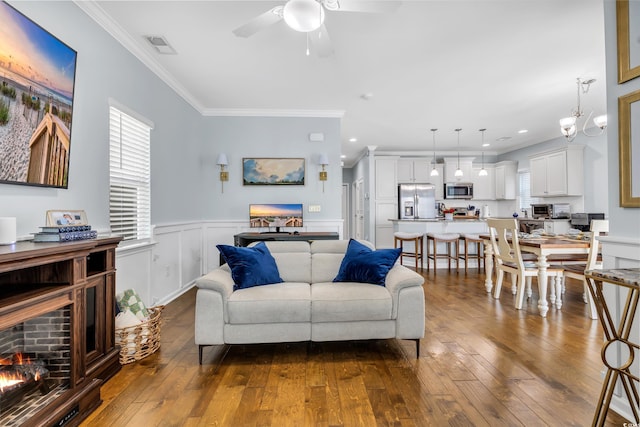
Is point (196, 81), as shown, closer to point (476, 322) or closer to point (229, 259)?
point (229, 259)

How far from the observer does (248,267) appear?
265cm

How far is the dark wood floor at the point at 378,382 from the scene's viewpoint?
5.76 feet

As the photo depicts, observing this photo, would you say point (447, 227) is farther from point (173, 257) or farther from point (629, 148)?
point (173, 257)

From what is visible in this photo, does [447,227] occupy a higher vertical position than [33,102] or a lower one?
lower

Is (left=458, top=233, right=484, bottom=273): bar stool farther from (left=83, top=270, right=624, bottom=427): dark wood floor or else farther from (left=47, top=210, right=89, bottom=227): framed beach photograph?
(left=47, top=210, right=89, bottom=227): framed beach photograph

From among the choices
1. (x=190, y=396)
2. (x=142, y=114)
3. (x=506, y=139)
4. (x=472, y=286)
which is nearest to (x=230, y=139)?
(x=142, y=114)

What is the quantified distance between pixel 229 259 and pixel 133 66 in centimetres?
223

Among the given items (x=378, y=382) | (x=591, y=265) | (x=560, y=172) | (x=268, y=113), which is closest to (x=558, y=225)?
(x=560, y=172)

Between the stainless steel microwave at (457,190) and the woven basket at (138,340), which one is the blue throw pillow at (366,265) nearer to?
the woven basket at (138,340)

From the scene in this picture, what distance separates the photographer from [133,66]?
10.5 ft

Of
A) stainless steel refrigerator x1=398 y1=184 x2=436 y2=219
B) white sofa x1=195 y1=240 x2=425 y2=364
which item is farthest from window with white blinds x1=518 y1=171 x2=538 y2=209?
white sofa x1=195 y1=240 x2=425 y2=364

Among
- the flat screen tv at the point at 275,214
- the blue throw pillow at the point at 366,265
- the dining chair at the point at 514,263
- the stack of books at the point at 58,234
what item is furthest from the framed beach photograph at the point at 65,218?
the dining chair at the point at 514,263

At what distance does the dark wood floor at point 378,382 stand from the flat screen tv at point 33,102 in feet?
4.86

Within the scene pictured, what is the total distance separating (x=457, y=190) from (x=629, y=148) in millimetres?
6871
